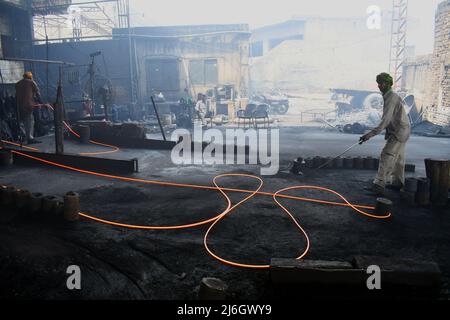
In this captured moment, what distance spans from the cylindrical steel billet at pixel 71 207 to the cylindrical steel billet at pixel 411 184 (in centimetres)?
486

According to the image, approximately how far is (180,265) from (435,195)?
437 centimetres

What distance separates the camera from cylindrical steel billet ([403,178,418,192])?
5.75 metres

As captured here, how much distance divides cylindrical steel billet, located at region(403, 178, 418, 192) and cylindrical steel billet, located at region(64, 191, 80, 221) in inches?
191

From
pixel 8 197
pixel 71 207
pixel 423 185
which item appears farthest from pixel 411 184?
pixel 8 197

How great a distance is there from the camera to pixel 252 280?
3.56 metres

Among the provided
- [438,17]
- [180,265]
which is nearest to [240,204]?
[180,265]

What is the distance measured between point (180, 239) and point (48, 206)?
77.9 inches

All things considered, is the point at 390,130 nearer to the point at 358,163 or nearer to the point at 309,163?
the point at 358,163

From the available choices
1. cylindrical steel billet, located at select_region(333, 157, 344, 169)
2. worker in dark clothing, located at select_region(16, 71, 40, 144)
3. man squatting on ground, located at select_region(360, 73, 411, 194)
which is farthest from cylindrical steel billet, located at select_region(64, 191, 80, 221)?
worker in dark clothing, located at select_region(16, 71, 40, 144)

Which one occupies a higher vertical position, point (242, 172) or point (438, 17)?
point (438, 17)

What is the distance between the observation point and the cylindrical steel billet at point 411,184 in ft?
18.9
